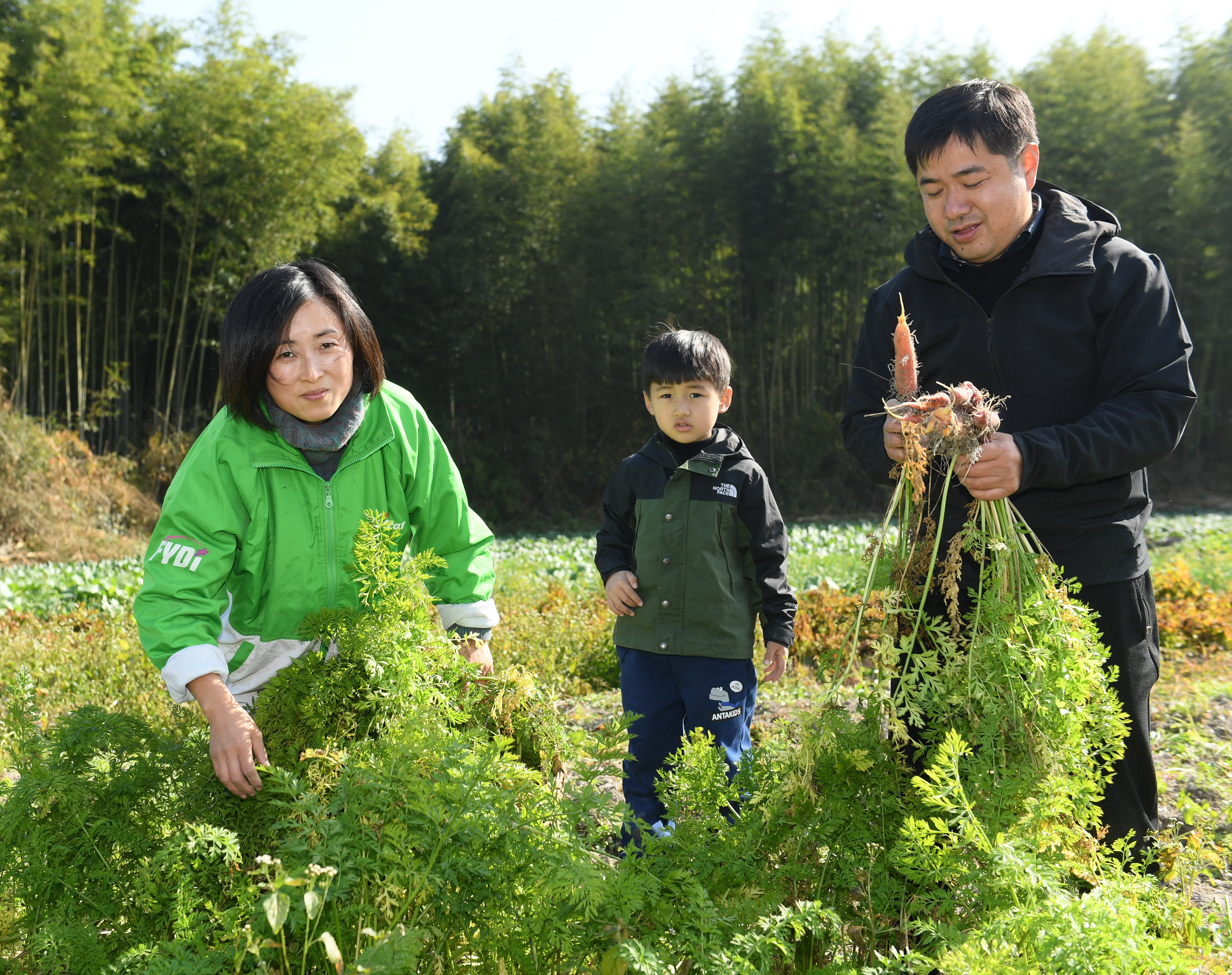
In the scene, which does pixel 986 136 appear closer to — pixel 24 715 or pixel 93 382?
pixel 24 715

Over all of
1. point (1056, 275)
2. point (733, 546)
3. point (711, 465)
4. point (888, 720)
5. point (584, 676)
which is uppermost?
point (1056, 275)

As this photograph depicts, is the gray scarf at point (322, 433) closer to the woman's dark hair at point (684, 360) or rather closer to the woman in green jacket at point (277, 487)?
the woman in green jacket at point (277, 487)

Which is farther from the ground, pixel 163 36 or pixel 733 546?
pixel 163 36

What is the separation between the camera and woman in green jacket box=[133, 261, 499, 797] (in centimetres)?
197

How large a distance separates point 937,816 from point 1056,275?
1.24 metres

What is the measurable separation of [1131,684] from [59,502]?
11.8 meters

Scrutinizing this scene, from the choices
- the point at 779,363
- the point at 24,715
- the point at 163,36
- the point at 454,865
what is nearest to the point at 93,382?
the point at 163,36

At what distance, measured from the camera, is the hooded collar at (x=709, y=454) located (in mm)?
2922

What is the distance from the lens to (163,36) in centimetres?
1242

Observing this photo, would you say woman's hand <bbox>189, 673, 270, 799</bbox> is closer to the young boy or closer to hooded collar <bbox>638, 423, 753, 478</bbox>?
the young boy

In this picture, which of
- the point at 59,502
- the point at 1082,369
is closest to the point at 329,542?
the point at 1082,369

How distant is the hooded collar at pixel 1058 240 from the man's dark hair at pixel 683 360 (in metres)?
0.80

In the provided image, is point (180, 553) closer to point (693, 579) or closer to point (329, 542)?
point (329, 542)

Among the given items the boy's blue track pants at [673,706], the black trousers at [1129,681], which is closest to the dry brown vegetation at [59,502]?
the boy's blue track pants at [673,706]
